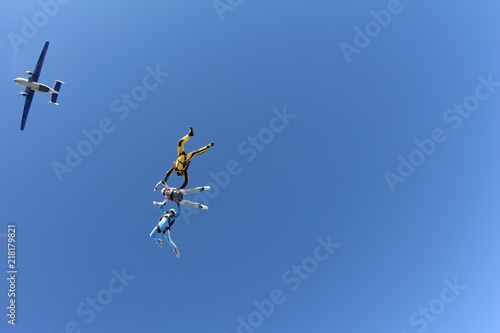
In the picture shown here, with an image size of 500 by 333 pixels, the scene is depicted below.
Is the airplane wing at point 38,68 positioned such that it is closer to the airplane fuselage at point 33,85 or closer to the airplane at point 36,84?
the airplane at point 36,84

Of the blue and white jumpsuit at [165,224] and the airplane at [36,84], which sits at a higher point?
the airplane at [36,84]

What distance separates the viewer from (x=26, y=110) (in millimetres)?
34000

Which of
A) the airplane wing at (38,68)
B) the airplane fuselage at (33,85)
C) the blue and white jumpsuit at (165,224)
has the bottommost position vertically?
the blue and white jumpsuit at (165,224)

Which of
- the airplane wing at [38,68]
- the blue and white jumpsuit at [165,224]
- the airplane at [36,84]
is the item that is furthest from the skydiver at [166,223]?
the airplane wing at [38,68]

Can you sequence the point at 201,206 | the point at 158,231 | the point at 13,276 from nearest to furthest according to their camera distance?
1. the point at 201,206
2. the point at 158,231
3. the point at 13,276

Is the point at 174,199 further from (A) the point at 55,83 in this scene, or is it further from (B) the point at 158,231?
(A) the point at 55,83

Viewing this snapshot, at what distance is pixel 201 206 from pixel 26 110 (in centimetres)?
3587

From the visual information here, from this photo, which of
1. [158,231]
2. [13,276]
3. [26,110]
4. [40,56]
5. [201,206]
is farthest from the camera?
[26,110]

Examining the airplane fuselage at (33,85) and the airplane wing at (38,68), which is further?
the airplane fuselage at (33,85)

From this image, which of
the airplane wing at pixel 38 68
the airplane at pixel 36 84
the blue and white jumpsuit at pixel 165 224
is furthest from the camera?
the airplane at pixel 36 84

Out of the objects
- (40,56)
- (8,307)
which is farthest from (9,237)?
(40,56)

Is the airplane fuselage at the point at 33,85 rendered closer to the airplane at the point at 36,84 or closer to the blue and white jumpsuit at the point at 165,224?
the airplane at the point at 36,84

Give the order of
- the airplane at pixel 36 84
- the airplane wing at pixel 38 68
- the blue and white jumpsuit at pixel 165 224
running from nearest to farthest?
the blue and white jumpsuit at pixel 165 224, the airplane wing at pixel 38 68, the airplane at pixel 36 84

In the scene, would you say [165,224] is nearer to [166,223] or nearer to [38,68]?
[166,223]
